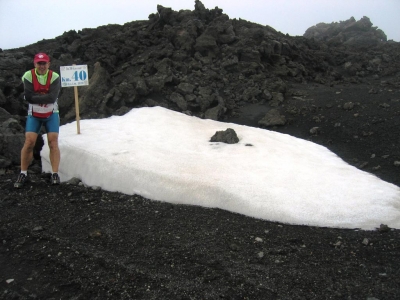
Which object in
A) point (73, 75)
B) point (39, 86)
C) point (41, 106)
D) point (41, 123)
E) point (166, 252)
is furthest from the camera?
point (73, 75)

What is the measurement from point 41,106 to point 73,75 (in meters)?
2.16

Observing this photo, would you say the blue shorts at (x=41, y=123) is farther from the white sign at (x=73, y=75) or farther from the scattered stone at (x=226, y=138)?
the scattered stone at (x=226, y=138)

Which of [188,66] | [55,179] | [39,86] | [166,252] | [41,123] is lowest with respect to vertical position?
[166,252]

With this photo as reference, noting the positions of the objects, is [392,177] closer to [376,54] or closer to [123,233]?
[123,233]

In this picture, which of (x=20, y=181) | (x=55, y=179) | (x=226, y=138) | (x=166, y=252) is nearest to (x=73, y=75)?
(x=55, y=179)

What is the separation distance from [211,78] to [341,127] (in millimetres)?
5636

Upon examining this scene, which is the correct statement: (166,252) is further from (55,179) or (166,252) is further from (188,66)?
(188,66)

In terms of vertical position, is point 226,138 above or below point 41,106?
below

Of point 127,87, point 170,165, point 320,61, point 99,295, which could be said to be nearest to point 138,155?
point 170,165

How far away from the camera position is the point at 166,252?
15.0 ft

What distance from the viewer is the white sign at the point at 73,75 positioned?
8239 millimetres

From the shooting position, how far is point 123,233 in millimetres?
5047

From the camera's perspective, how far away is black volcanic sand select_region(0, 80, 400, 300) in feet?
12.6

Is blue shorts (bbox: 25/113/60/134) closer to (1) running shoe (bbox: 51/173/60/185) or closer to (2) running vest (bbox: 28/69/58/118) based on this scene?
(2) running vest (bbox: 28/69/58/118)
